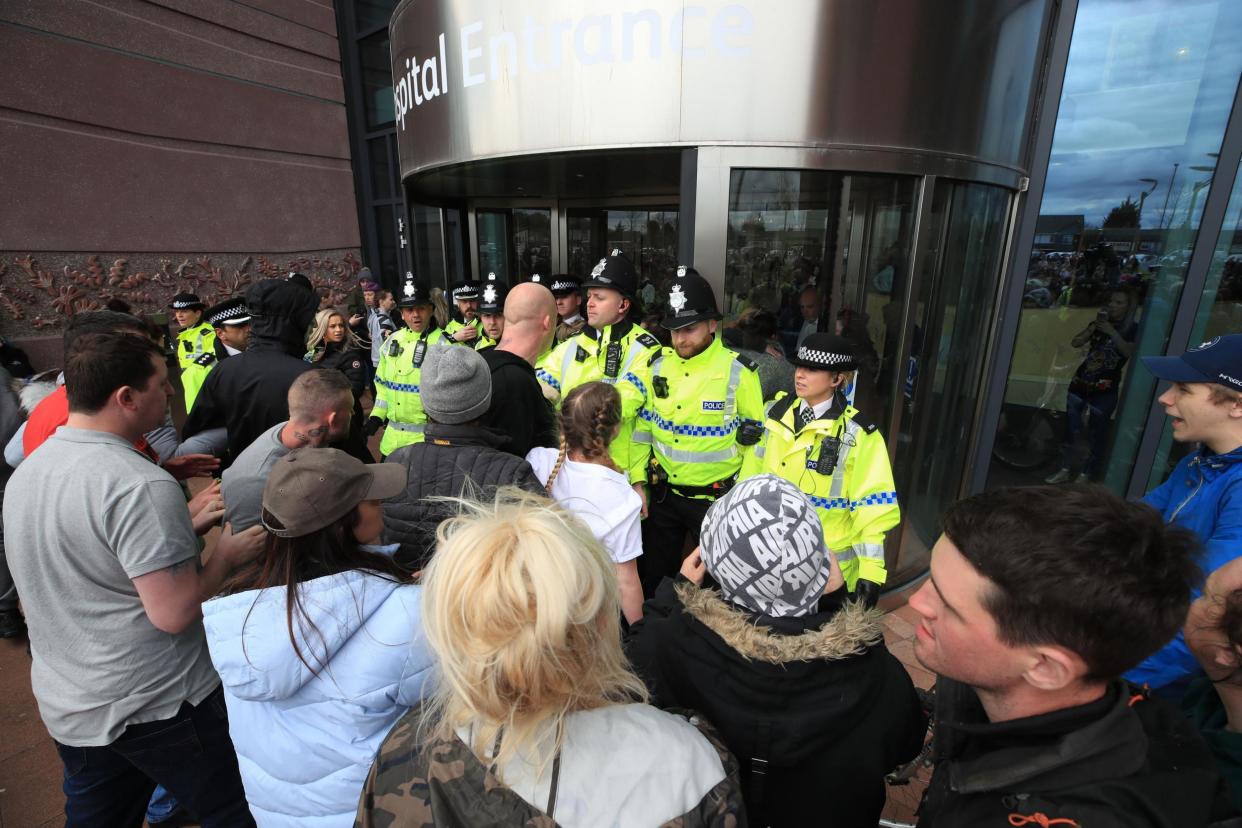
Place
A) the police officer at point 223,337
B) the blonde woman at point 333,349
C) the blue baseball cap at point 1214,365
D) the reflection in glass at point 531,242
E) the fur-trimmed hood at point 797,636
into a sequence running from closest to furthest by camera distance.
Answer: the fur-trimmed hood at point 797,636 → the blue baseball cap at point 1214,365 → the police officer at point 223,337 → the blonde woman at point 333,349 → the reflection in glass at point 531,242

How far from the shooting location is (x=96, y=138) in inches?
268

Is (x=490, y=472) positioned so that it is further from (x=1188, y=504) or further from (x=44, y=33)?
(x=44, y=33)

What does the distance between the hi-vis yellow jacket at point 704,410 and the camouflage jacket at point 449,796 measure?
2219mm

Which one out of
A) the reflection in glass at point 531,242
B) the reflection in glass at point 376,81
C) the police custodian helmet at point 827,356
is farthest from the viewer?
the reflection in glass at point 376,81

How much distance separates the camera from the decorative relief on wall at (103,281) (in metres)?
6.27

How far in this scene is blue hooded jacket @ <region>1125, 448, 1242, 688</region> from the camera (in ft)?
5.52

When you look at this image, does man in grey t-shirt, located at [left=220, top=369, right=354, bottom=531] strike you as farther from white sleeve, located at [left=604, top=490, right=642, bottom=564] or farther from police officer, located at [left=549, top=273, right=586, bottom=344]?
police officer, located at [left=549, top=273, right=586, bottom=344]

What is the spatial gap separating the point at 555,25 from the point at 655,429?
2.23 metres

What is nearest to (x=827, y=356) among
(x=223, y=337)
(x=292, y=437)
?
(x=292, y=437)

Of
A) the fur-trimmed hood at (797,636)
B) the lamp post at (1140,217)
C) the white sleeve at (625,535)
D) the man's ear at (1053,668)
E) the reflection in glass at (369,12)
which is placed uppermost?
the reflection in glass at (369,12)

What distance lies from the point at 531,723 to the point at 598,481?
132 centimetres

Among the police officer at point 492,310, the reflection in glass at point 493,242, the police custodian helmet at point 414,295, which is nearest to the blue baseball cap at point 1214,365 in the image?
the police officer at point 492,310

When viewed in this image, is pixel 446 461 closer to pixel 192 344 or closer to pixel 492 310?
pixel 492 310

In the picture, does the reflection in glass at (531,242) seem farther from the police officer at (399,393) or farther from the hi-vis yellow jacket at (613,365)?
the hi-vis yellow jacket at (613,365)
